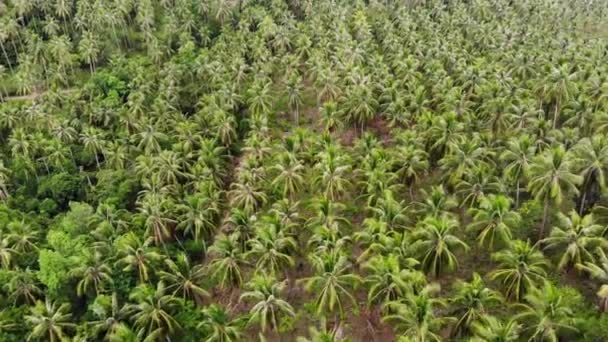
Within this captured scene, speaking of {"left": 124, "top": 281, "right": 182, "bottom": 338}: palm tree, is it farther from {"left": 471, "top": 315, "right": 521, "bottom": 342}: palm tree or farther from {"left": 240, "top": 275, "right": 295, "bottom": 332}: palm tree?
{"left": 471, "top": 315, "right": 521, "bottom": 342}: palm tree

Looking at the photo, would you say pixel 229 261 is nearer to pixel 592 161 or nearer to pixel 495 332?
pixel 495 332

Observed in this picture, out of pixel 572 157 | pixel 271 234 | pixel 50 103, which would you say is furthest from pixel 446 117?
pixel 50 103

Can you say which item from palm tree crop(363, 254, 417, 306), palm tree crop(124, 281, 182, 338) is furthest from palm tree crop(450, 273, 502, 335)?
palm tree crop(124, 281, 182, 338)

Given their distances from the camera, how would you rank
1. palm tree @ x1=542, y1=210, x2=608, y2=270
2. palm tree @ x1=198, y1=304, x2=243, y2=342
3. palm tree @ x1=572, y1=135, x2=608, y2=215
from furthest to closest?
1. palm tree @ x1=572, y1=135, x2=608, y2=215
2. palm tree @ x1=542, y1=210, x2=608, y2=270
3. palm tree @ x1=198, y1=304, x2=243, y2=342

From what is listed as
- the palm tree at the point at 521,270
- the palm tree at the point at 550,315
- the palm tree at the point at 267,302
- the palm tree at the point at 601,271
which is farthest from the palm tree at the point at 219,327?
the palm tree at the point at 601,271

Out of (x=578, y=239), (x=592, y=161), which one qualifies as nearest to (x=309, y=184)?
(x=578, y=239)
